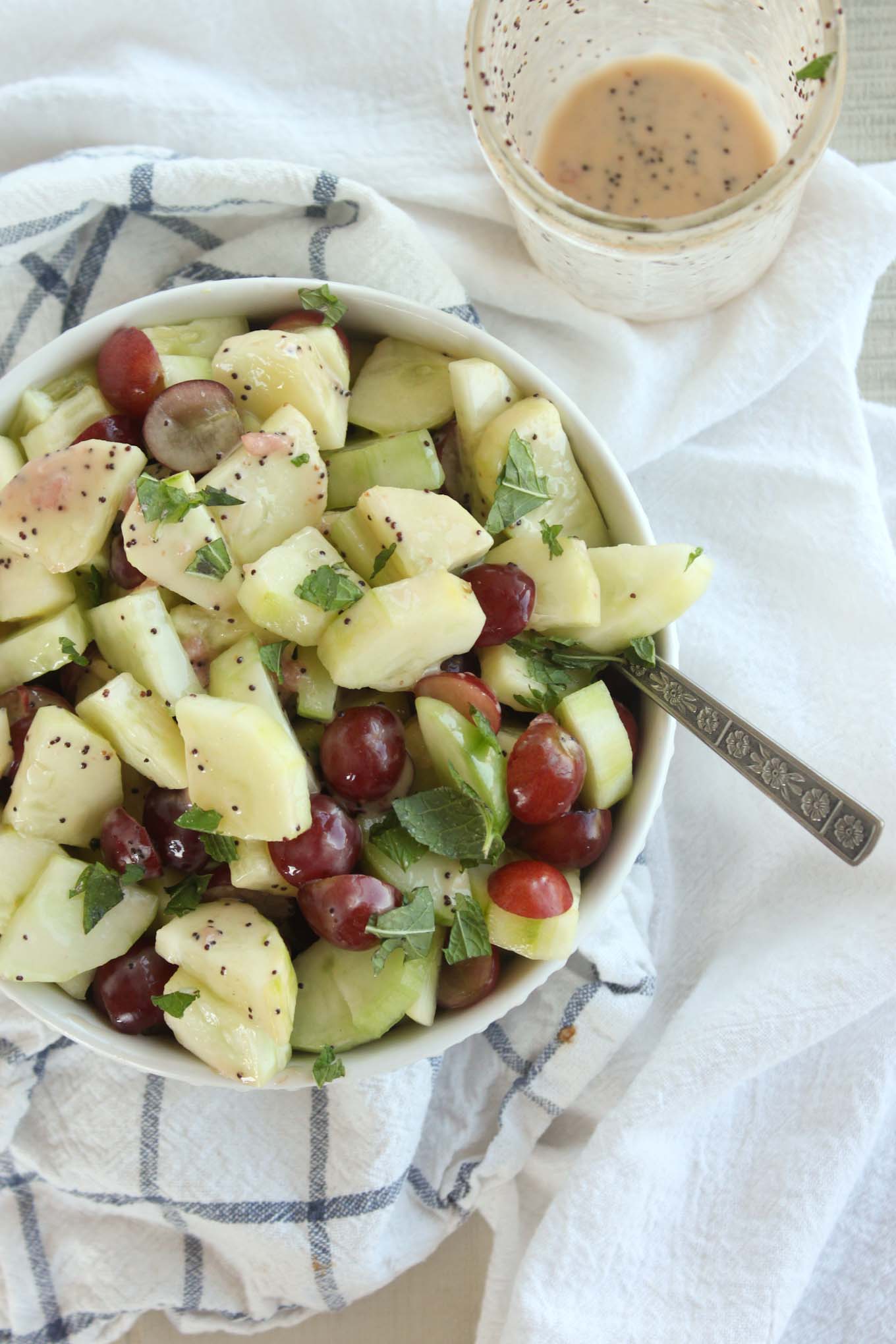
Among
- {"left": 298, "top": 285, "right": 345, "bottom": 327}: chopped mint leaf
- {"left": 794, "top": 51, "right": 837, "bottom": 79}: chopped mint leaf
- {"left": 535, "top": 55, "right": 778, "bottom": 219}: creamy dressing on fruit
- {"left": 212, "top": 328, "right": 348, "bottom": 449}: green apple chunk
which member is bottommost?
{"left": 212, "top": 328, "right": 348, "bottom": 449}: green apple chunk

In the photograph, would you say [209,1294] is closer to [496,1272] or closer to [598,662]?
[496,1272]

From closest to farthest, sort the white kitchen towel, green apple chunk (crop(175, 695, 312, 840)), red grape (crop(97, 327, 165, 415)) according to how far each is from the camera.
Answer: green apple chunk (crop(175, 695, 312, 840))
red grape (crop(97, 327, 165, 415))
the white kitchen towel

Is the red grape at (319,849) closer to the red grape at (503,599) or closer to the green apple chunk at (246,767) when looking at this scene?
the green apple chunk at (246,767)

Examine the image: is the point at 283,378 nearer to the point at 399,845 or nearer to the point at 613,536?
the point at 613,536

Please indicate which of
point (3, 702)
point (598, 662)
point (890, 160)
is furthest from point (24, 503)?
point (890, 160)

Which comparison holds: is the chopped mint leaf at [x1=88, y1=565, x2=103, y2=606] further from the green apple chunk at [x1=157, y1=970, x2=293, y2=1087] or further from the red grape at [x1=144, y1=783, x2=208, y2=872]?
the green apple chunk at [x1=157, y1=970, x2=293, y2=1087]

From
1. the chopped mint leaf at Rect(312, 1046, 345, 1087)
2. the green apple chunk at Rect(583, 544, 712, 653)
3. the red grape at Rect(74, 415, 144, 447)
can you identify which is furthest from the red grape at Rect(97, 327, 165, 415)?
the chopped mint leaf at Rect(312, 1046, 345, 1087)
